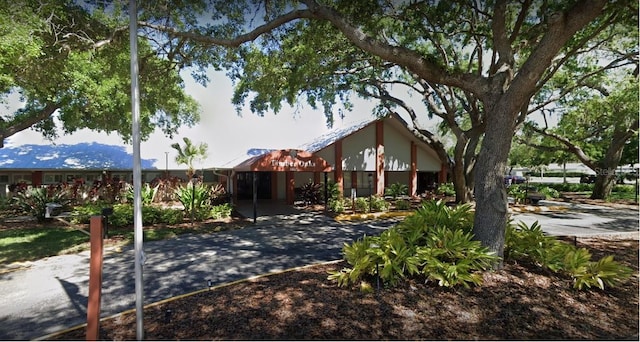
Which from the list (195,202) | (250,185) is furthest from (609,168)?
(195,202)

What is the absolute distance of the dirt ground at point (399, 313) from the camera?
397 cm

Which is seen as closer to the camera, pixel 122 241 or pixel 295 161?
pixel 122 241

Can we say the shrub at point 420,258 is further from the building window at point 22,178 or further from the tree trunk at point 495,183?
the building window at point 22,178

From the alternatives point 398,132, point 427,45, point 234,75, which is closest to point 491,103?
point 427,45

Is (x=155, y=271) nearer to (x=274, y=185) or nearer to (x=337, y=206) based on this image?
(x=337, y=206)

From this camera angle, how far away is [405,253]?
555 centimetres

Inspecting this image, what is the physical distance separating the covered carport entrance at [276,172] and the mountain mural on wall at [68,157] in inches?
231

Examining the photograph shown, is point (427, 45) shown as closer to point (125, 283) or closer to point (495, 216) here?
point (495, 216)

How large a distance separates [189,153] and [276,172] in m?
5.40

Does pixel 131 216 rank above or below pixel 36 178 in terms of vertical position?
below

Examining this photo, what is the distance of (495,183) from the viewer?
583 centimetres

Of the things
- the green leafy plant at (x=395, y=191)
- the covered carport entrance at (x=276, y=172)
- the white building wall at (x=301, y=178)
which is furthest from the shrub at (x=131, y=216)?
the green leafy plant at (x=395, y=191)

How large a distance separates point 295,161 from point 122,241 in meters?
7.22

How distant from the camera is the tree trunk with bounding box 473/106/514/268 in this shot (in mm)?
5785
